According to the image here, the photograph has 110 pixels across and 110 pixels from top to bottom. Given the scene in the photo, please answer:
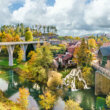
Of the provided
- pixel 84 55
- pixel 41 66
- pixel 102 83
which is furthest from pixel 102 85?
pixel 41 66

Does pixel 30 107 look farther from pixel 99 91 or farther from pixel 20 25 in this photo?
pixel 20 25

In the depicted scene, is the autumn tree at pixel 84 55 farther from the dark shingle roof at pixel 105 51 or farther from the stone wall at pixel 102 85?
the stone wall at pixel 102 85

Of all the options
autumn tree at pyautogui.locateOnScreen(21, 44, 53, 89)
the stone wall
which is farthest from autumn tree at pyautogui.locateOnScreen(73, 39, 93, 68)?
autumn tree at pyautogui.locateOnScreen(21, 44, 53, 89)

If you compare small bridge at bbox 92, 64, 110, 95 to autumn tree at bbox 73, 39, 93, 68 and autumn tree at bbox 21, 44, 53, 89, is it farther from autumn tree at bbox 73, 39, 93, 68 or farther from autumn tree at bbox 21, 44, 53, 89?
autumn tree at bbox 21, 44, 53, 89

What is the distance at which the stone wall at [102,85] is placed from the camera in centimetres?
2315

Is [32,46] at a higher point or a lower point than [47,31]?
lower

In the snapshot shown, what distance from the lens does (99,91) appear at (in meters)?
23.9

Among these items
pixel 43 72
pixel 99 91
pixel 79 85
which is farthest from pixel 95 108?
pixel 43 72

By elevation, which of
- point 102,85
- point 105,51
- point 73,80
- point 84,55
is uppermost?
point 105,51

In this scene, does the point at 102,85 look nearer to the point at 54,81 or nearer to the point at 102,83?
the point at 102,83

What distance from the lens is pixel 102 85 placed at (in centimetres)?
2350

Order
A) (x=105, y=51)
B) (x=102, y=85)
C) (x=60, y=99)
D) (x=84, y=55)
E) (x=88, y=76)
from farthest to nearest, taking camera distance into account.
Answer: (x=84, y=55) < (x=105, y=51) < (x=88, y=76) < (x=102, y=85) < (x=60, y=99)

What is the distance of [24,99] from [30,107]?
9.05 ft

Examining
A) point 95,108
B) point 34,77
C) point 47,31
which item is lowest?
point 95,108
